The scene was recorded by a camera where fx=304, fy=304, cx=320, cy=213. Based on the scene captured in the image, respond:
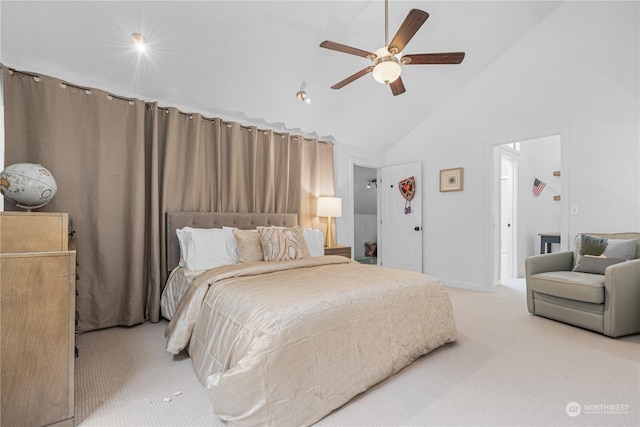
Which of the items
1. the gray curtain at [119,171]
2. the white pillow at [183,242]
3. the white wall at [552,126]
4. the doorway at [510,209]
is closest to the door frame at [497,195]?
the white wall at [552,126]

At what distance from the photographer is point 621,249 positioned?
9.52ft

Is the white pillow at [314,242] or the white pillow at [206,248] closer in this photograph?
the white pillow at [206,248]

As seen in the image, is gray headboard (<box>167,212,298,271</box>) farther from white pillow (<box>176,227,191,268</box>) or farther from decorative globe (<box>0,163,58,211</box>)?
decorative globe (<box>0,163,58,211</box>)

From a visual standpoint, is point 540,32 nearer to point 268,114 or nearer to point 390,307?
point 268,114

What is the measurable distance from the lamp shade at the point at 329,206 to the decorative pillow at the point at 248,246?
138cm

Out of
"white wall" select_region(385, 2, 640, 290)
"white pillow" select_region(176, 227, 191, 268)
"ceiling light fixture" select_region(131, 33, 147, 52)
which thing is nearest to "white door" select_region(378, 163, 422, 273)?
"white wall" select_region(385, 2, 640, 290)

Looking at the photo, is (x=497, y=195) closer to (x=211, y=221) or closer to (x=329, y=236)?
(x=329, y=236)

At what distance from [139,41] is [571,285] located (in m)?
4.39

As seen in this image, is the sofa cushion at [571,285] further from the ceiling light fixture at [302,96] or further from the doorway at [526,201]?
the ceiling light fixture at [302,96]

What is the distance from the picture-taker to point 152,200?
3.00 m

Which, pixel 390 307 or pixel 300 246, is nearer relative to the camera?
pixel 390 307

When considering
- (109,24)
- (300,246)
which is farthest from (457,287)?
(109,24)

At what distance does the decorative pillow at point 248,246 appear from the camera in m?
2.87

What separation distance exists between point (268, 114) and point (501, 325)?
3.43m
